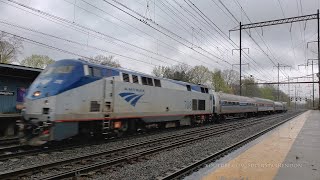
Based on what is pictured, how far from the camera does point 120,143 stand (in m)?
14.2

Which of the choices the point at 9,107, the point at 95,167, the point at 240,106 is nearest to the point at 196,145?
the point at 95,167

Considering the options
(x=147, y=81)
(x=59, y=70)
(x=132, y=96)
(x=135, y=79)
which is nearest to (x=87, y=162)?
(x=59, y=70)

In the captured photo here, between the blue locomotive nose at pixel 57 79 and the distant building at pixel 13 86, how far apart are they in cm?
479

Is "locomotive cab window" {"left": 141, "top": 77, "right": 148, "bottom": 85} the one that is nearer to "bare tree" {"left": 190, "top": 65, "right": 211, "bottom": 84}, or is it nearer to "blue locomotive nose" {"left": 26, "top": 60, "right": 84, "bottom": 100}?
"blue locomotive nose" {"left": 26, "top": 60, "right": 84, "bottom": 100}

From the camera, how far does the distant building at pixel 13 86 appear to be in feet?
58.1

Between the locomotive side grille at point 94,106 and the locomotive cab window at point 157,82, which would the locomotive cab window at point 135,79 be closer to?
the locomotive cab window at point 157,82

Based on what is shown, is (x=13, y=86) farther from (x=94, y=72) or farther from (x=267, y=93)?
(x=267, y=93)

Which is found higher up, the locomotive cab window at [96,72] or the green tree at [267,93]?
the green tree at [267,93]

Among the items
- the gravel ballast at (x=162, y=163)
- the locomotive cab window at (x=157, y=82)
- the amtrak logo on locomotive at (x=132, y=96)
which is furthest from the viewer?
the locomotive cab window at (x=157, y=82)

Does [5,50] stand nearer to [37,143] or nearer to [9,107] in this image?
[9,107]

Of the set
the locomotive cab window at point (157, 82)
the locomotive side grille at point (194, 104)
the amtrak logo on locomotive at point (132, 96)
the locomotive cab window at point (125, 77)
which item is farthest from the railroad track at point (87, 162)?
the locomotive side grille at point (194, 104)

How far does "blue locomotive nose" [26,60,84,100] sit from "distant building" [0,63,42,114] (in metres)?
4.79

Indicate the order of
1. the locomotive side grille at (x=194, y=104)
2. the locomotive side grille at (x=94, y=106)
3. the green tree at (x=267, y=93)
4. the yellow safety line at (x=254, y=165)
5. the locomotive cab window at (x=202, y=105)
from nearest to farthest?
the yellow safety line at (x=254, y=165)
the locomotive side grille at (x=94, y=106)
the locomotive side grille at (x=194, y=104)
the locomotive cab window at (x=202, y=105)
the green tree at (x=267, y=93)

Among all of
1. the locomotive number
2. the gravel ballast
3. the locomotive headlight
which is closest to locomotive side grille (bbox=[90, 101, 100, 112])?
→ the locomotive headlight
